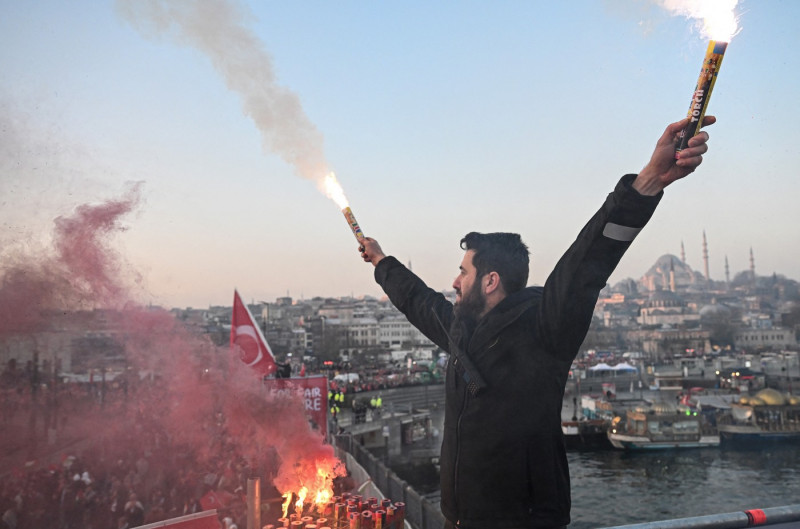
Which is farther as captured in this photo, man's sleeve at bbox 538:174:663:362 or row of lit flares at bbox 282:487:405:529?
row of lit flares at bbox 282:487:405:529

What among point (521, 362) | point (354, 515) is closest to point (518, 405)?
point (521, 362)

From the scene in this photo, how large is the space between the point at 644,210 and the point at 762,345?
92793mm

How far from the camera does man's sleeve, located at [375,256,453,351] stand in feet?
7.43

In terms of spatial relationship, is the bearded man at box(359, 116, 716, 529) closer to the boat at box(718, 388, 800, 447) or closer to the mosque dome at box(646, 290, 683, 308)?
the boat at box(718, 388, 800, 447)

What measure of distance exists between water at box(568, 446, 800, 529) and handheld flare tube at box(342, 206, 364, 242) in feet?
71.9

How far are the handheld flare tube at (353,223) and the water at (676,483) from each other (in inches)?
863

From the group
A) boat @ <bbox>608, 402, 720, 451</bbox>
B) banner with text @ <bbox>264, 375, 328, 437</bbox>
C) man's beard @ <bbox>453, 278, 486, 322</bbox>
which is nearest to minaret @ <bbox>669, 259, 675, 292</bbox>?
boat @ <bbox>608, 402, 720, 451</bbox>

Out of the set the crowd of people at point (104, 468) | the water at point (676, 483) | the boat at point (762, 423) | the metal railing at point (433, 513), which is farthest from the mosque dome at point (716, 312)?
the crowd of people at point (104, 468)

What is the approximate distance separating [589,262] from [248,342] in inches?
527

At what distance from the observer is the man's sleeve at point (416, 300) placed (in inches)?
89.2

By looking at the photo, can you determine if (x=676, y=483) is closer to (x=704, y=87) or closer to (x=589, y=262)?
(x=589, y=262)

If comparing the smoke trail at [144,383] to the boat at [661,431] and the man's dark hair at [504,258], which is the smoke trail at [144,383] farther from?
the boat at [661,431]

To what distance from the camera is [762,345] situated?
80.7m

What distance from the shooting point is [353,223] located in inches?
118
